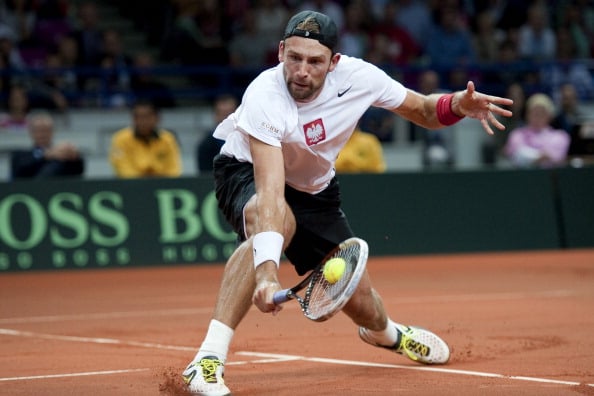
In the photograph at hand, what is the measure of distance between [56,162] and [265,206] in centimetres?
885

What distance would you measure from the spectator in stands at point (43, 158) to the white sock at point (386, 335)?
7.97m

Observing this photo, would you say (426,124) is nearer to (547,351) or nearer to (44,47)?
(547,351)

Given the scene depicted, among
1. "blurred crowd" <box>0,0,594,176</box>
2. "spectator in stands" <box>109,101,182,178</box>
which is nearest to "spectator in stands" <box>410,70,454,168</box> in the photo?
"blurred crowd" <box>0,0,594,176</box>

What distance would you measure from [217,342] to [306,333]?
2.78 m

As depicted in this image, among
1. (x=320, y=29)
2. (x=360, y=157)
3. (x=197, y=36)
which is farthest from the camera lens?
(x=197, y=36)

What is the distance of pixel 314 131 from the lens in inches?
243

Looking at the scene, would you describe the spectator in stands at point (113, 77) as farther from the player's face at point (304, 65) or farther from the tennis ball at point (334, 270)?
the tennis ball at point (334, 270)

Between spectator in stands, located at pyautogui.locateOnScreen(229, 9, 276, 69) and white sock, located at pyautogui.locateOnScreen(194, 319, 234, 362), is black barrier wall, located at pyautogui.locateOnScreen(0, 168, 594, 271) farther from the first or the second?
white sock, located at pyautogui.locateOnScreen(194, 319, 234, 362)

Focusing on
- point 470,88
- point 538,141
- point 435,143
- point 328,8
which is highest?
point 328,8

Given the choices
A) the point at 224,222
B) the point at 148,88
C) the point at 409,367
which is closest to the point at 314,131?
the point at 409,367

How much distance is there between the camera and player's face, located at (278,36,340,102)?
591cm

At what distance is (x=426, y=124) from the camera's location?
6.73 metres

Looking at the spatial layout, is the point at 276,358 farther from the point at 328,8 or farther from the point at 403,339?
the point at 328,8

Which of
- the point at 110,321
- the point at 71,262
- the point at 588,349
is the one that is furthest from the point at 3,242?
the point at 588,349
